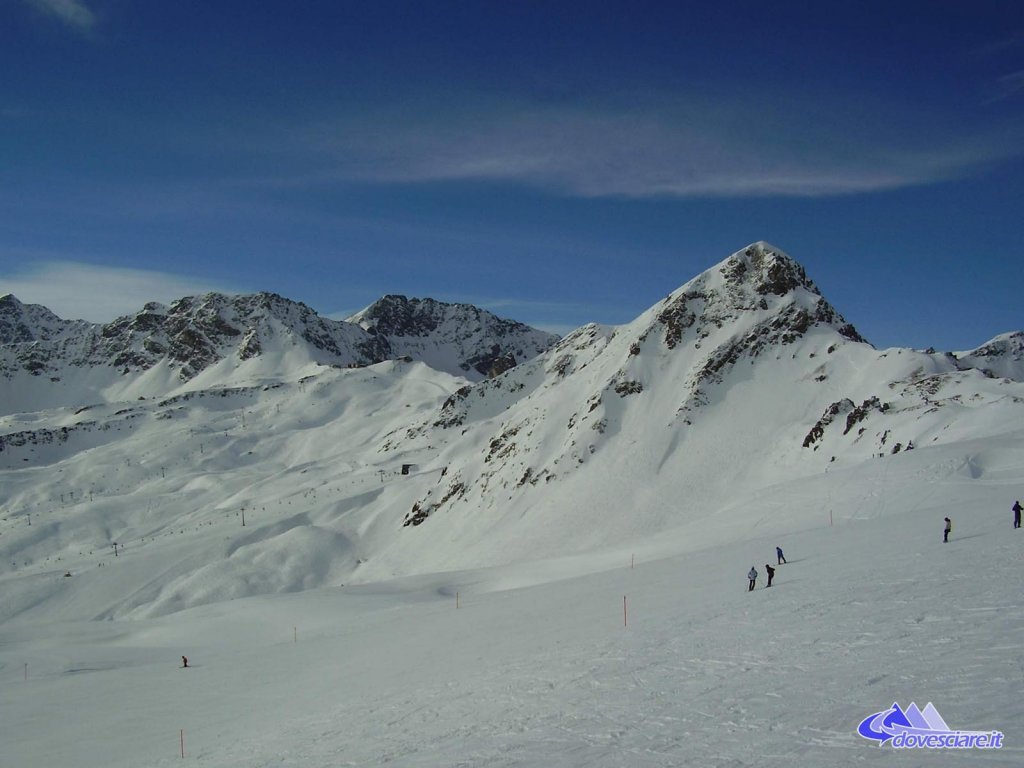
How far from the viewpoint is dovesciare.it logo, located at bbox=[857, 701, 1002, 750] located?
10.8 metres

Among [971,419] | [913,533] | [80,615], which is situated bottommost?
[80,615]

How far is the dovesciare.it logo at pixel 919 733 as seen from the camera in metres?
10.8

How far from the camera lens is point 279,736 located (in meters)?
19.8

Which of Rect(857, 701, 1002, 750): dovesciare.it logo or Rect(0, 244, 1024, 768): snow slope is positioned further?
Rect(0, 244, 1024, 768): snow slope

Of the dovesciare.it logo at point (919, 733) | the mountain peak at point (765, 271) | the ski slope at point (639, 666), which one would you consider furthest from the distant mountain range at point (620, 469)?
the dovesciare.it logo at point (919, 733)

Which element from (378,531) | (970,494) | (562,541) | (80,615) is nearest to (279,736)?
(970,494)

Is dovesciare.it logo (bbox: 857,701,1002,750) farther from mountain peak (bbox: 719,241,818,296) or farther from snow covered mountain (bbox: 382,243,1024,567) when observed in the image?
mountain peak (bbox: 719,241,818,296)

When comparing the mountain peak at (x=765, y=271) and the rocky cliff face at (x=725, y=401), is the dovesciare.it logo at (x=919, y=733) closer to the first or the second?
the rocky cliff face at (x=725, y=401)

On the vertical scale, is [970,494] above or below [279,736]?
above

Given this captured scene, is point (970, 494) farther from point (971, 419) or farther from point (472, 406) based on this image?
point (472, 406)

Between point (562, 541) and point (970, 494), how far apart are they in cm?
A: 3657

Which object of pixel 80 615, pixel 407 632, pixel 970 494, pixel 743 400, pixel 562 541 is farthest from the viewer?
pixel 743 400

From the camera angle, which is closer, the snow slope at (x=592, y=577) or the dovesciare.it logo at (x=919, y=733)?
the dovesciare.it logo at (x=919, y=733)

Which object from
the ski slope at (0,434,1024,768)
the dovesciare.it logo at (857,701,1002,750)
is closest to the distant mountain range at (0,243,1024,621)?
the ski slope at (0,434,1024,768)
